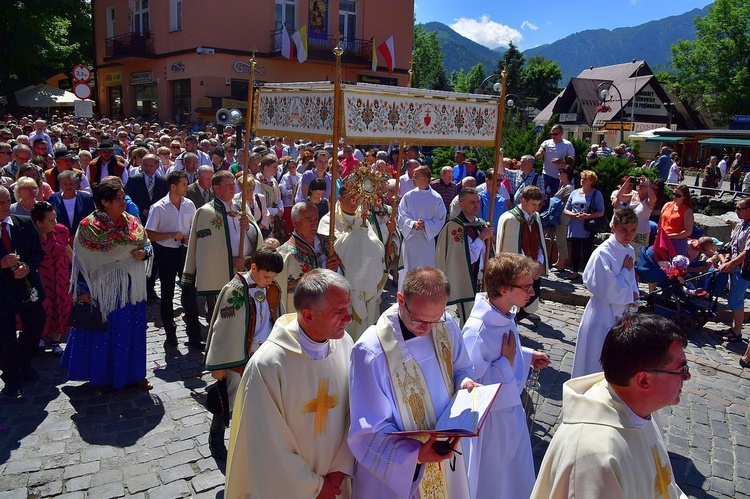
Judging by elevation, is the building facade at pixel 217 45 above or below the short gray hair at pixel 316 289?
above

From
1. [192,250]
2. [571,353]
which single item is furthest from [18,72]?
[571,353]

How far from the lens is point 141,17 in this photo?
30344 millimetres

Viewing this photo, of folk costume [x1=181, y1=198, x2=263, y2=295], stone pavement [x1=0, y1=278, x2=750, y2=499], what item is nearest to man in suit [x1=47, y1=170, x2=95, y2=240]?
stone pavement [x1=0, y1=278, x2=750, y2=499]

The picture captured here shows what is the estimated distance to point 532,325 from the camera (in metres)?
8.38

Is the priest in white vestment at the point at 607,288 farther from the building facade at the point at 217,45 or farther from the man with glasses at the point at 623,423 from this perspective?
the building facade at the point at 217,45

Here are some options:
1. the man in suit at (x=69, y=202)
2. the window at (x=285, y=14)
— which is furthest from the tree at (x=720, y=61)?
the man in suit at (x=69, y=202)

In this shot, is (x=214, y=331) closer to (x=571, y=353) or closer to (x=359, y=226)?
(x=359, y=226)

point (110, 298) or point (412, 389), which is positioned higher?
point (412, 389)

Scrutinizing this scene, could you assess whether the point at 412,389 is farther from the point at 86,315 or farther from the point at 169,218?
the point at 169,218

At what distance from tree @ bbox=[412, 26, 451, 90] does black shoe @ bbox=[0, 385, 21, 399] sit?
7072cm

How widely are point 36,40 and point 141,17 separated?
732 centimetres

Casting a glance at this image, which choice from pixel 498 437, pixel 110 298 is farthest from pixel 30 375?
pixel 498 437

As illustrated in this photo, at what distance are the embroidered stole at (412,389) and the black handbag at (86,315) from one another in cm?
342

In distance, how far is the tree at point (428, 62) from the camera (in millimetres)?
76794
